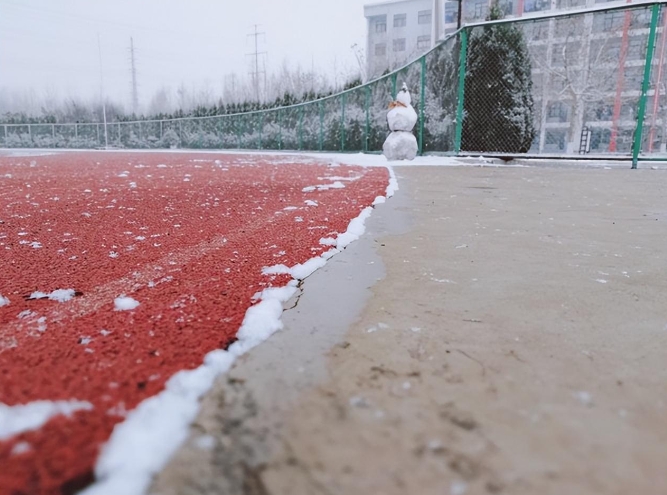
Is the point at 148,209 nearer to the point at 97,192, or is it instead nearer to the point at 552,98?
the point at 97,192

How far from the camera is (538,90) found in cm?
968

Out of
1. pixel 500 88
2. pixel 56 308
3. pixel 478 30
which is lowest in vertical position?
pixel 56 308

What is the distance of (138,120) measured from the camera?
26.0 meters

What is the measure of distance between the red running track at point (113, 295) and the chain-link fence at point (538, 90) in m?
5.96

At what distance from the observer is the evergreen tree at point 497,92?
27.8 feet

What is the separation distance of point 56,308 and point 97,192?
2.95 m

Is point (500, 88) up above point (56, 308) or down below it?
above

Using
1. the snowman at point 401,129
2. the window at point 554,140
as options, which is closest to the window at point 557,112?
the window at point 554,140

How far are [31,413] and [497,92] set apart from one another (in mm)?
9152

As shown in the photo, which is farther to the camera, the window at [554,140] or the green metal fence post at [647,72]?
the window at [554,140]

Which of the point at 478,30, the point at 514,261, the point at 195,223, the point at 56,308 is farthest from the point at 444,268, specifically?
the point at 478,30

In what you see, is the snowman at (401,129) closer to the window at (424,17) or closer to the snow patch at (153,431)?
the snow patch at (153,431)

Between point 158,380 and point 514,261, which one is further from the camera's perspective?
point 514,261

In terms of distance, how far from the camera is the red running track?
0.64 m
